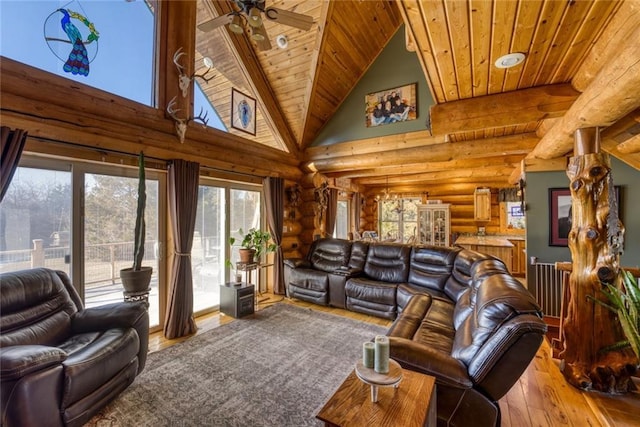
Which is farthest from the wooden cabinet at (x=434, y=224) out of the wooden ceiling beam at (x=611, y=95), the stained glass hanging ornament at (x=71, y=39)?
the stained glass hanging ornament at (x=71, y=39)

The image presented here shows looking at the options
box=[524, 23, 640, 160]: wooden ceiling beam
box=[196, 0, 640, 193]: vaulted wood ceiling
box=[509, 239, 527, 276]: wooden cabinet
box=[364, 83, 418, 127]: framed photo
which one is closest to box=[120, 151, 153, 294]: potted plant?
box=[196, 0, 640, 193]: vaulted wood ceiling

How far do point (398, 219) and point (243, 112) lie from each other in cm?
629

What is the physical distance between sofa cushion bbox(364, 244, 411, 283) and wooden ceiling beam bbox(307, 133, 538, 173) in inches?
62.3

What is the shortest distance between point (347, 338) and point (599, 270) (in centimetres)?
253

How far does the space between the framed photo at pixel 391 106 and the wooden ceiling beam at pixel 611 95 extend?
239cm

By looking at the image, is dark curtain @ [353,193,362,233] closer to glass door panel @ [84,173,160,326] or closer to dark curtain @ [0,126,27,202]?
glass door panel @ [84,173,160,326]

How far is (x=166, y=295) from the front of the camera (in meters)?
3.58

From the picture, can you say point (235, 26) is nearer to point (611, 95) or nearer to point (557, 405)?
point (611, 95)

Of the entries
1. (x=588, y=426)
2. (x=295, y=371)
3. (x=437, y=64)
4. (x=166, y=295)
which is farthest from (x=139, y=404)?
(x=437, y=64)

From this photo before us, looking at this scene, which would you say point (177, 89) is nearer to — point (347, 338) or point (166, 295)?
point (166, 295)

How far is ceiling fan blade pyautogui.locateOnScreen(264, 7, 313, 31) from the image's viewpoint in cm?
240

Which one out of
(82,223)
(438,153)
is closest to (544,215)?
(438,153)

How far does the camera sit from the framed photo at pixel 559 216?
13.0 feet

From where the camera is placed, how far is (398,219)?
9109 millimetres
